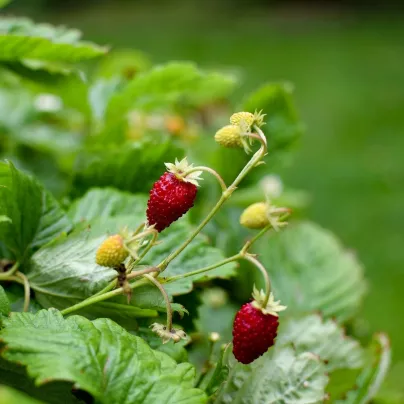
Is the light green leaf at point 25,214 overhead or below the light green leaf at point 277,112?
below

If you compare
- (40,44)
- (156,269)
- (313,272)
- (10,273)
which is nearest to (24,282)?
(10,273)

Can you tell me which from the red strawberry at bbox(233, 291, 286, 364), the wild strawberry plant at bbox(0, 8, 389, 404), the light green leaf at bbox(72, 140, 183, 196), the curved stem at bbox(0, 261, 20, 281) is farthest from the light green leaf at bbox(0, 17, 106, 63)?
the red strawberry at bbox(233, 291, 286, 364)

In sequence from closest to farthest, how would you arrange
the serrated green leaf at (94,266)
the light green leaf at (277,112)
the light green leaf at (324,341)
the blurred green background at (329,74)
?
the serrated green leaf at (94,266) < the light green leaf at (324,341) < the light green leaf at (277,112) < the blurred green background at (329,74)

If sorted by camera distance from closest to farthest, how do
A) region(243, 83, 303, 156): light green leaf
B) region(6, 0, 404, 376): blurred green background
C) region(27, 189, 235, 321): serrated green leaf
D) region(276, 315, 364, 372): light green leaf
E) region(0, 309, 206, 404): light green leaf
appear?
1. region(0, 309, 206, 404): light green leaf
2. region(27, 189, 235, 321): serrated green leaf
3. region(276, 315, 364, 372): light green leaf
4. region(243, 83, 303, 156): light green leaf
5. region(6, 0, 404, 376): blurred green background

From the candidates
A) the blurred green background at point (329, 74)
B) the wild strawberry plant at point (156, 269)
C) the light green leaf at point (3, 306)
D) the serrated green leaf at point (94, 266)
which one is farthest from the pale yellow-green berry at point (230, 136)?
the blurred green background at point (329, 74)

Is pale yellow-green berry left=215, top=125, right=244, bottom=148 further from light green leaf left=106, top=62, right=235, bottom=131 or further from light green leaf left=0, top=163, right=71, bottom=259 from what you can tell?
light green leaf left=106, top=62, right=235, bottom=131

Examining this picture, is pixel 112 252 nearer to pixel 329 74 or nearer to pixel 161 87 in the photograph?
pixel 161 87

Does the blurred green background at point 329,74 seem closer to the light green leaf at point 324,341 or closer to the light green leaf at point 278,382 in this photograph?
the light green leaf at point 324,341
